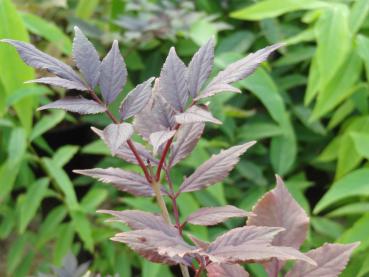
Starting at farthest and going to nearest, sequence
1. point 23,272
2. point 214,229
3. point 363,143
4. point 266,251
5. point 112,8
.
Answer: point 112,8
point 23,272
point 214,229
point 363,143
point 266,251

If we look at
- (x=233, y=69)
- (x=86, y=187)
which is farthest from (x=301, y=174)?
(x=233, y=69)

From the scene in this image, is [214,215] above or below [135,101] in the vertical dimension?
below

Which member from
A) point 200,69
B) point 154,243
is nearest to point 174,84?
point 200,69

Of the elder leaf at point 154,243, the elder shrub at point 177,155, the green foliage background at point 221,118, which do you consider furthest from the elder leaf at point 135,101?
the green foliage background at point 221,118

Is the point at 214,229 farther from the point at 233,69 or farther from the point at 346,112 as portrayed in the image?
the point at 233,69

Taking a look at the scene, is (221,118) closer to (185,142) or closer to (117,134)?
(185,142)

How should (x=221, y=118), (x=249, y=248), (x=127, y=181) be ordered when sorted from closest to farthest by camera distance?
(x=249, y=248) < (x=127, y=181) < (x=221, y=118)

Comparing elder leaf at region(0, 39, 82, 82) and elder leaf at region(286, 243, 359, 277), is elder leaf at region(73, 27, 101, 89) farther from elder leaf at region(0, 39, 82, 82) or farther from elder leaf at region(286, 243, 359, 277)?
elder leaf at region(286, 243, 359, 277)
